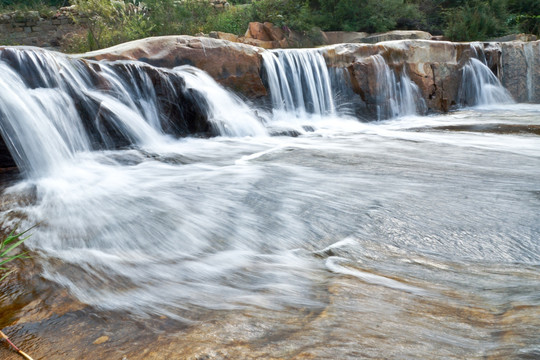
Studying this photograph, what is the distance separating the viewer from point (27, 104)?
494 cm

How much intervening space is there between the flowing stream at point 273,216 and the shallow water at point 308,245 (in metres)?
0.01

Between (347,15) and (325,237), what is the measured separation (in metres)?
12.6

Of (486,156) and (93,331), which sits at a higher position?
(93,331)

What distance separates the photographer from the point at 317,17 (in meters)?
13.6

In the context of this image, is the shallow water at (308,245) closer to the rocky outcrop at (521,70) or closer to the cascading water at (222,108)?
the cascading water at (222,108)

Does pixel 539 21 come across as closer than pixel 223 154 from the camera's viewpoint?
No

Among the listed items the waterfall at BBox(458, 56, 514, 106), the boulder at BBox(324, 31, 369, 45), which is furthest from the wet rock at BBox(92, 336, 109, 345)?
the boulder at BBox(324, 31, 369, 45)

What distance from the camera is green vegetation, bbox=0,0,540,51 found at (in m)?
12.2

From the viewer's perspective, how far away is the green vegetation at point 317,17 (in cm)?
1225

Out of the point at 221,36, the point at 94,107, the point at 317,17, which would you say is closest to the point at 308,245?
the point at 94,107

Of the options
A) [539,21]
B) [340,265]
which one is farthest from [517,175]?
[539,21]

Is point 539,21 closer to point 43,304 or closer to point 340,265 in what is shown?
point 340,265

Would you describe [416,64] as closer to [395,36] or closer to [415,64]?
[415,64]

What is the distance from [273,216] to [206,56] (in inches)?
185
